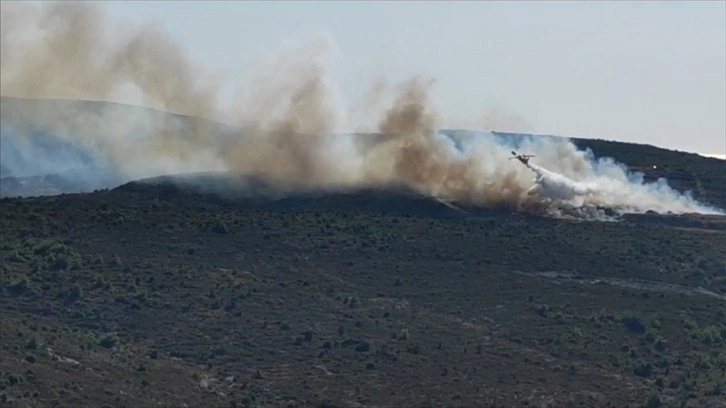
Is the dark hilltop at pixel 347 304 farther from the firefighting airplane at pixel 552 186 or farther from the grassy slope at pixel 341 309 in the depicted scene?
the firefighting airplane at pixel 552 186

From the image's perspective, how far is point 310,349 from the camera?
4793 inches

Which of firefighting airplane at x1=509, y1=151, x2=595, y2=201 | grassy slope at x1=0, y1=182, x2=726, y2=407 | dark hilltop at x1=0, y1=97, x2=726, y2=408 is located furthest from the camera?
firefighting airplane at x1=509, y1=151, x2=595, y2=201

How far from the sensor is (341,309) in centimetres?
13162

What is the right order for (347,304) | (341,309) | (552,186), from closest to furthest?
(341,309) < (347,304) < (552,186)

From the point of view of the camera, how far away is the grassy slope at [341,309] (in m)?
113

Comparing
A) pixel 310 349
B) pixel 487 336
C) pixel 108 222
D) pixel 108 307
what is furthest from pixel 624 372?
pixel 108 222

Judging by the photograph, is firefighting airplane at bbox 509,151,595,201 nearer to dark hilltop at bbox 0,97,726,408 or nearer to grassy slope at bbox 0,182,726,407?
dark hilltop at bbox 0,97,726,408

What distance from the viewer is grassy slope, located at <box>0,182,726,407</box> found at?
113 m

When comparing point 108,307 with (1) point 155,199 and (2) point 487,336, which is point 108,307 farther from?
(1) point 155,199

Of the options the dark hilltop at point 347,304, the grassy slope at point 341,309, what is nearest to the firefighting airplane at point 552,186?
the dark hilltop at point 347,304

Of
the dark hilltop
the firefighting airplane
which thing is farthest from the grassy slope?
the firefighting airplane

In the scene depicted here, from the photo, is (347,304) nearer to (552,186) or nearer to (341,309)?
(341,309)

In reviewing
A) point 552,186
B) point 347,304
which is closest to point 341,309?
point 347,304

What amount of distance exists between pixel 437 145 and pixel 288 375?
234ft
